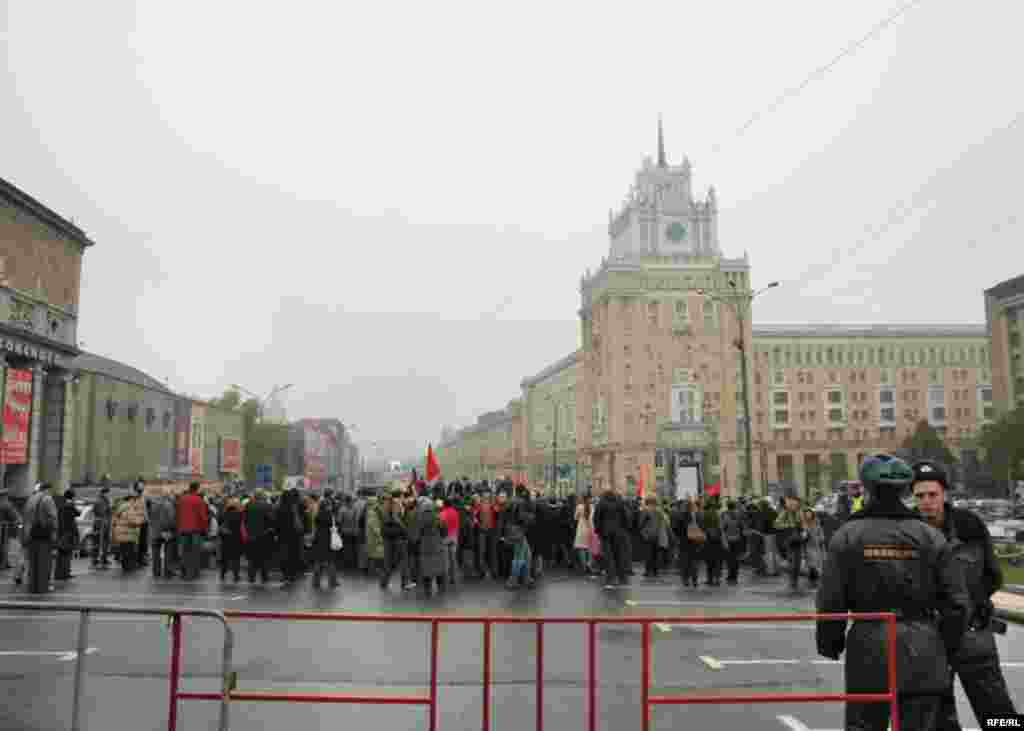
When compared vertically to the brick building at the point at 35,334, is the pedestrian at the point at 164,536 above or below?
below

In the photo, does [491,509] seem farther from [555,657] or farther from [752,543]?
[555,657]

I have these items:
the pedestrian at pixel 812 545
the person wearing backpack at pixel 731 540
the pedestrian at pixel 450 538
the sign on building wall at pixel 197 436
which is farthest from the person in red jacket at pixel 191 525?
the sign on building wall at pixel 197 436

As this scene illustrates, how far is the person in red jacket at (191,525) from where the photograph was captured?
56.6 feet

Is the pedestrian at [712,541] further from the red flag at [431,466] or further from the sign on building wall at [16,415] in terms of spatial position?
the sign on building wall at [16,415]

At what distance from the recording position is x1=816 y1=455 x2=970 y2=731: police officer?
167 inches

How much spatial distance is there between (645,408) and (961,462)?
48808 millimetres

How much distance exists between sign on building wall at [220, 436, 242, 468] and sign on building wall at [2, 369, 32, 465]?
162ft

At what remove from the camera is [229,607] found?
13.4 metres

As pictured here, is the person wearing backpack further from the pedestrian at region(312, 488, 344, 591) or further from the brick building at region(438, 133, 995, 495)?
the brick building at region(438, 133, 995, 495)

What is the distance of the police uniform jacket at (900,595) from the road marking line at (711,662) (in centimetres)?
478

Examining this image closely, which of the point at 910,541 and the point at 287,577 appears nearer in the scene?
the point at 910,541

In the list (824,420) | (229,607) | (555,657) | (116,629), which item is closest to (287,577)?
(229,607)

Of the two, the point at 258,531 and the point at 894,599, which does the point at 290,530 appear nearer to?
the point at 258,531

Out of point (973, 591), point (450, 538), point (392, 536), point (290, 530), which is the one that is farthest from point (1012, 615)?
point (290, 530)
